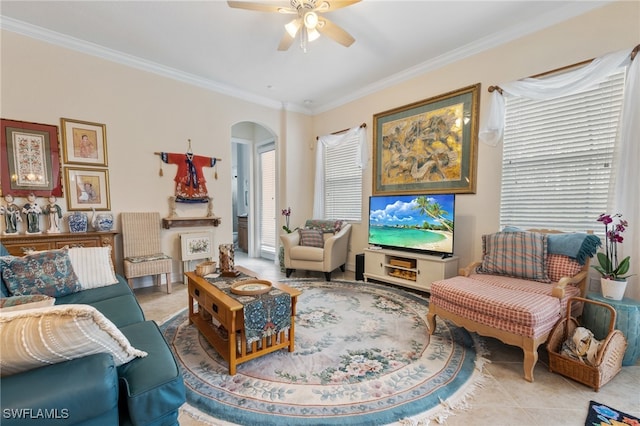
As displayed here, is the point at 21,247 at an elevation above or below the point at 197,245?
above

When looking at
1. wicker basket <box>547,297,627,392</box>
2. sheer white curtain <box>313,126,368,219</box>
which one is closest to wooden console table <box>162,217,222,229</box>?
sheer white curtain <box>313,126,368,219</box>

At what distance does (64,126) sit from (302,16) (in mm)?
2886

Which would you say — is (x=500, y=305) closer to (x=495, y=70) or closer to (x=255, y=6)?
(x=495, y=70)

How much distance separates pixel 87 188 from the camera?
10.5 feet

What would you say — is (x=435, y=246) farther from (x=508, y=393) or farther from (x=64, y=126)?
(x=64, y=126)

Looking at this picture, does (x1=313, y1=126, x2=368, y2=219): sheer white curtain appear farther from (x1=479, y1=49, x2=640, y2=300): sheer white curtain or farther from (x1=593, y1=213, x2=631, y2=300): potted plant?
(x1=593, y1=213, x2=631, y2=300): potted plant

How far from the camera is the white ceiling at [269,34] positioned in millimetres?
2488

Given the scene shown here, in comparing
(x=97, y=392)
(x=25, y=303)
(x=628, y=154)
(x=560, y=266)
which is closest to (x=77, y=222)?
(x=25, y=303)

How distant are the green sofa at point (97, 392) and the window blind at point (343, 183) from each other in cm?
367

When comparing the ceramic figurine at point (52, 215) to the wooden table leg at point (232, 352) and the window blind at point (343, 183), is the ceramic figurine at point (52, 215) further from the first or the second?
the window blind at point (343, 183)

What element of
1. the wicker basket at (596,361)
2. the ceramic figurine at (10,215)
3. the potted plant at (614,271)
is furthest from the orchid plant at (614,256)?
the ceramic figurine at (10,215)

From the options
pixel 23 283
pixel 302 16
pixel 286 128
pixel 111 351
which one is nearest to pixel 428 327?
pixel 111 351

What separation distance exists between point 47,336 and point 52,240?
2807 mm

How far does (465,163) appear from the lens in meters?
3.20
